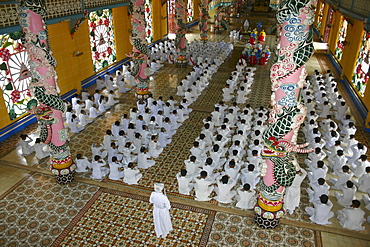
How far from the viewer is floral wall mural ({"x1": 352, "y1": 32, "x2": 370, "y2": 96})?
1304cm

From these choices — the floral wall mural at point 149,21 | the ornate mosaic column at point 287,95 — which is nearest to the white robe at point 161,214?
the ornate mosaic column at point 287,95

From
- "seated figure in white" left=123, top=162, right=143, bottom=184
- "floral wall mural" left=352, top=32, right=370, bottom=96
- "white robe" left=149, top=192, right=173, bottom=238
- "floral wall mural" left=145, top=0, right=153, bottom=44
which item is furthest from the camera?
"floral wall mural" left=145, top=0, right=153, bottom=44

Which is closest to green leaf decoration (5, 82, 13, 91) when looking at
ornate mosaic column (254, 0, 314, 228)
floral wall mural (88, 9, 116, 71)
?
floral wall mural (88, 9, 116, 71)

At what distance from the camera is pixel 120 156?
9547 millimetres

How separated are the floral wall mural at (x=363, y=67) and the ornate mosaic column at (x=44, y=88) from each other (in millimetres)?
11493

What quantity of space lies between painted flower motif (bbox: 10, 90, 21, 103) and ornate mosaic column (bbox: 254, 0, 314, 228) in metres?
9.33

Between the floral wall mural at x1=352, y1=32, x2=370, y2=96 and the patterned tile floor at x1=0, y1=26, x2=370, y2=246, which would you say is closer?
the patterned tile floor at x1=0, y1=26, x2=370, y2=246

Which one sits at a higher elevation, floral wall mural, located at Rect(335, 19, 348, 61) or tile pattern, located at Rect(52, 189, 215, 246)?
floral wall mural, located at Rect(335, 19, 348, 61)

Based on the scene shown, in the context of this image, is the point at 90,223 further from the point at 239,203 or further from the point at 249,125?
the point at 249,125

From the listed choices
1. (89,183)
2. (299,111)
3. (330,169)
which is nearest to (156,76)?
(89,183)

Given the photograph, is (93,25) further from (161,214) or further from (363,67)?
(363,67)

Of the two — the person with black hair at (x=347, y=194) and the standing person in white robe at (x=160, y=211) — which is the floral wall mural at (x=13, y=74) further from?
the person with black hair at (x=347, y=194)

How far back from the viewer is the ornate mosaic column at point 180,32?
17388mm

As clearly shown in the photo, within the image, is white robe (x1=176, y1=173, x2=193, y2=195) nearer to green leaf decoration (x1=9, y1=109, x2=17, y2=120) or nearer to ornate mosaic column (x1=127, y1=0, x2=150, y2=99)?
ornate mosaic column (x1=127, y1=0, x2=150, y2=99)
